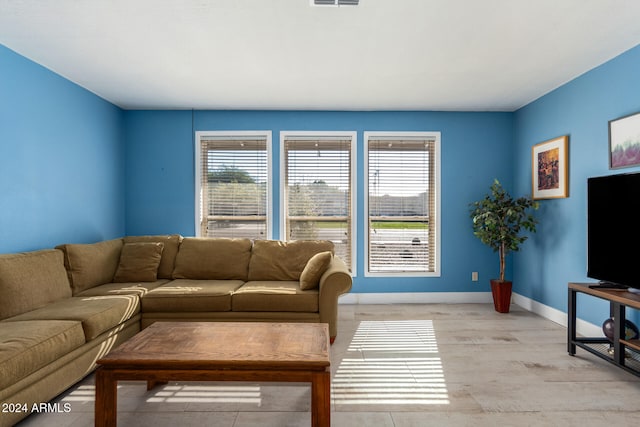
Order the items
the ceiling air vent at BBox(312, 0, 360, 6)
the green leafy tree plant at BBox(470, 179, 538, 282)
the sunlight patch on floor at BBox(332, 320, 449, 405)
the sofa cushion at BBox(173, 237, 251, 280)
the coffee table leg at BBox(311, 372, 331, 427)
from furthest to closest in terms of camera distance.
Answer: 1. the green leafy tree plant at BBox(470, 179, 538, 282)
2. the sofa cushion at BBox(173, 237, 251, 280)
3. the sunlight patch on floor at BBox(332, 320, 449, 405)
4. the ceiling air vent at BBox(312, 0, 360, 6)
5. the coffee table leg at BBox(311, 372, 331, 427)

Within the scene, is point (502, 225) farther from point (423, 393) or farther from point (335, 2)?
point (335, 2)

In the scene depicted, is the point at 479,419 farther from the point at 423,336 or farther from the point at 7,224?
the point at 7,224

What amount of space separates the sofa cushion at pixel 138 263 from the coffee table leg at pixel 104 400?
212 cm

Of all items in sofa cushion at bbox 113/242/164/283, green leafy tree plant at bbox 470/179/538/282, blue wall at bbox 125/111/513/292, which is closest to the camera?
sofa cushion at bbox 113/242/164/283

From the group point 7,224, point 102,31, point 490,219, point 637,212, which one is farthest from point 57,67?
point 637,212

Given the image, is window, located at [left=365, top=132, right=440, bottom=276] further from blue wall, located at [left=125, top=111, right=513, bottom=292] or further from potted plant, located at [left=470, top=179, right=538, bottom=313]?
potted plant, located at [left=470, top=179, right=538, bottom=313]

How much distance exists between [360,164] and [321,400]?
3.54 metres

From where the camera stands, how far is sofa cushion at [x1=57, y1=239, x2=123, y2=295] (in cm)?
343

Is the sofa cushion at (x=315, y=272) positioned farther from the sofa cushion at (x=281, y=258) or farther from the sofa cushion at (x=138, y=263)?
the sofa cushion at (x=138, y=263)

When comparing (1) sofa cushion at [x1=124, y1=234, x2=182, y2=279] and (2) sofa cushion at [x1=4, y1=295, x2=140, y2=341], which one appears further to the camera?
(1) sofa cushion at [x1=124, y1=234, x2=182, y2=279]

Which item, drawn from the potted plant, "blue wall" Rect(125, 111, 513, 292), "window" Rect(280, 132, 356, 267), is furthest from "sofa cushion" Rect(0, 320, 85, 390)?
the potted plant

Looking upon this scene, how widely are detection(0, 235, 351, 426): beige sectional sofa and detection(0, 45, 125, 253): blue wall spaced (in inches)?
14.2

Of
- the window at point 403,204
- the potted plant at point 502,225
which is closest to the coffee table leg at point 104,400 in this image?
the window at point 403,204

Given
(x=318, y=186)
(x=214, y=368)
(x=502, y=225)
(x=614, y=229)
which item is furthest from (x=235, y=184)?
(x=614, y=229)
